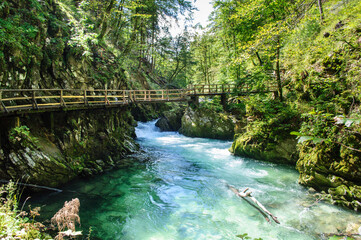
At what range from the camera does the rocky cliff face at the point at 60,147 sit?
6.85 m

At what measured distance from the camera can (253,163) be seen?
35.9 ft

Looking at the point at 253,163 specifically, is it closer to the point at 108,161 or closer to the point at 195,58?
the point at 108,161

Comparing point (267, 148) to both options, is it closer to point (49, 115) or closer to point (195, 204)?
point (195, 204)

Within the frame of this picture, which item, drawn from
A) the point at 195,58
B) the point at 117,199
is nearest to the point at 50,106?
the point at 117,199

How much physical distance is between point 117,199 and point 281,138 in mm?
9047

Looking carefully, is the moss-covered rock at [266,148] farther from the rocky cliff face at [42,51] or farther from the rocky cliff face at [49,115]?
the rocky cliff face at [42,51]

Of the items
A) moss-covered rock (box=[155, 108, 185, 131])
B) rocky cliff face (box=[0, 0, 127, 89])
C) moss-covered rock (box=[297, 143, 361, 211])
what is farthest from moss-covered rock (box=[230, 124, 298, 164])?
moss-covered rock (box=[155, 108, 185, 131])

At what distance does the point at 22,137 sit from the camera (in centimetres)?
716

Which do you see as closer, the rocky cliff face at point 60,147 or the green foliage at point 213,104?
the rocky cliff face at point 60,147

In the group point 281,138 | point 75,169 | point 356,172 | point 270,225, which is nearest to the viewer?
point 270,225

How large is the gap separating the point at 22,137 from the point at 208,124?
14669mm

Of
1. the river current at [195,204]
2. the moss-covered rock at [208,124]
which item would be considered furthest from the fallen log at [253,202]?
the moss-covered rock at [208,124]

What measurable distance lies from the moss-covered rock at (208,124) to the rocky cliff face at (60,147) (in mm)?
8197

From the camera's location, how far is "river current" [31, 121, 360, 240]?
5359 millimetres
